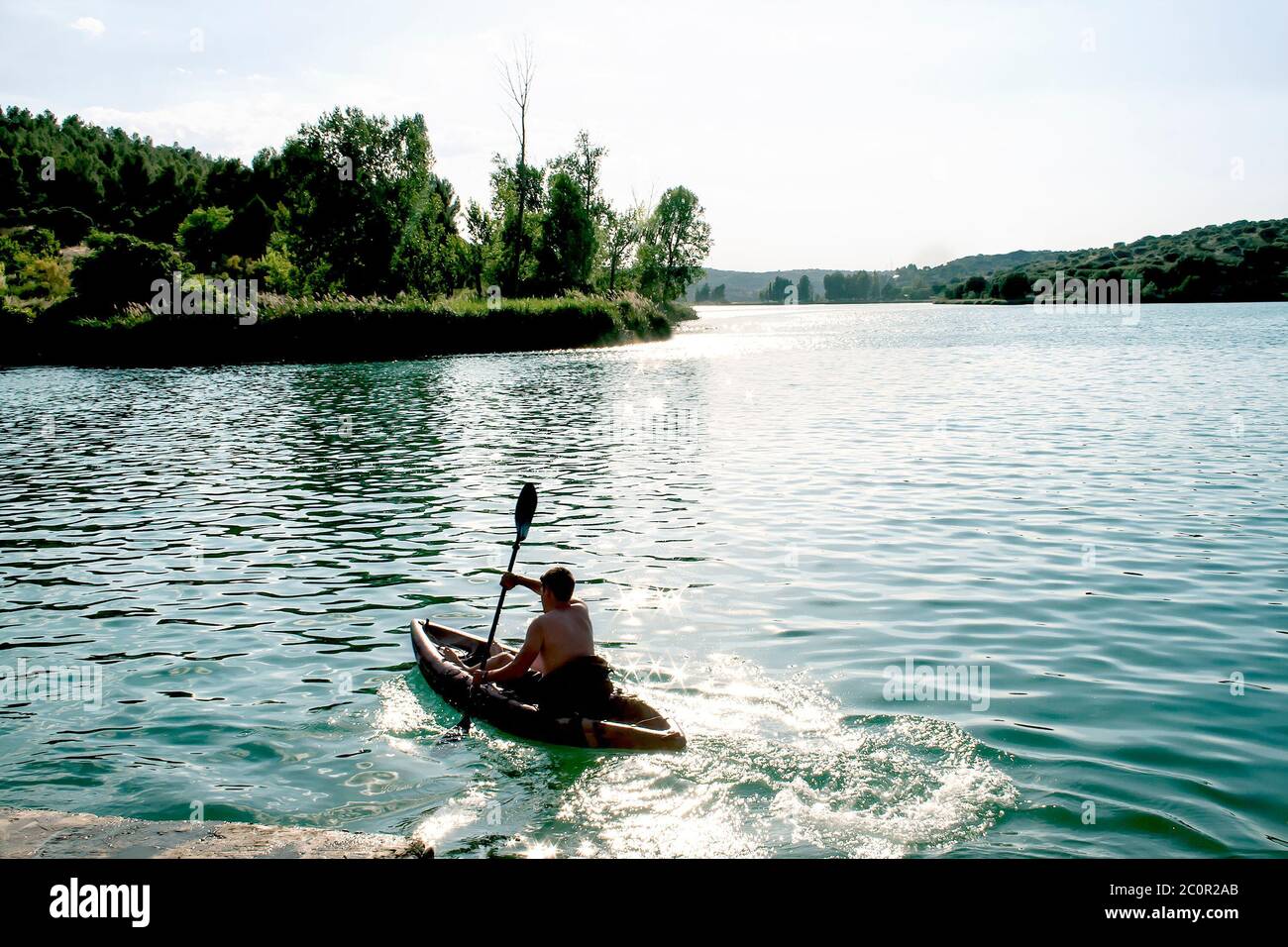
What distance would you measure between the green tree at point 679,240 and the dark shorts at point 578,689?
120 meters

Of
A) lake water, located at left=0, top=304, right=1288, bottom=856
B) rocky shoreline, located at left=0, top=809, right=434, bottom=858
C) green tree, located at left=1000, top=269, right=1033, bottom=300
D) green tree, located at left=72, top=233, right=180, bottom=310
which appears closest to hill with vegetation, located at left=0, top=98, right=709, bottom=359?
green tree, located at left=72, top=233, right=180, bottom=310

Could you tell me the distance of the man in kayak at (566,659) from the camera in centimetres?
939

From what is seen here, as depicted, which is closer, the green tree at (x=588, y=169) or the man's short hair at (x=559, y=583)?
the man's short hair at (x=559, y=583)

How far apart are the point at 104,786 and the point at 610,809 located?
4.40 m

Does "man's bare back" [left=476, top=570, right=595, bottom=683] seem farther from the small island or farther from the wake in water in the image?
the small island

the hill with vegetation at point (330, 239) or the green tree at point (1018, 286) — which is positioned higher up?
the green tree at point (1018, 286)

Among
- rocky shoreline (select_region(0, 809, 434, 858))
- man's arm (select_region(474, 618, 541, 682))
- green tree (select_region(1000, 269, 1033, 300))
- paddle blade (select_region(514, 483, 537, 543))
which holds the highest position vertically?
green tree (select_region(1000, 269, 1033, 300))

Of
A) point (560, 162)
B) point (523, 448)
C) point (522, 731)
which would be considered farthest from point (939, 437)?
point (560, 162)

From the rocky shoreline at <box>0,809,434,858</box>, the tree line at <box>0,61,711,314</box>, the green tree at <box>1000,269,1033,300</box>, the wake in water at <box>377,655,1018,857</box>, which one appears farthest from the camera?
the green tree at <box>1000,269,1033,300</box>

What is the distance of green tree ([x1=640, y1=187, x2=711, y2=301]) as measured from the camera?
A: 13100cm

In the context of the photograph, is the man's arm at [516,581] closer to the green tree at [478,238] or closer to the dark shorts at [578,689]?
the dark shorts at [578,689]

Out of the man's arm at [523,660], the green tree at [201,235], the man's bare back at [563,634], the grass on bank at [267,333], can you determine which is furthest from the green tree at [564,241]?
the man's bare back at [563,634]

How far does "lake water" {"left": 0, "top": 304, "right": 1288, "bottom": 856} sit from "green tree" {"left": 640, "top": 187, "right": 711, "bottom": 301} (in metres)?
104
